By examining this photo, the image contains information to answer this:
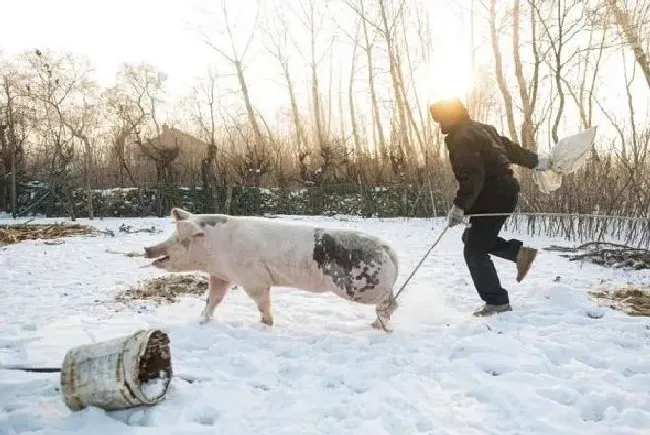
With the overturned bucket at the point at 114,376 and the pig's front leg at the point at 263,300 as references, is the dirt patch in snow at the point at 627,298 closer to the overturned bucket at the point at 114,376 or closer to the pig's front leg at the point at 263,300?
the pig's front leg at the point at 263,300

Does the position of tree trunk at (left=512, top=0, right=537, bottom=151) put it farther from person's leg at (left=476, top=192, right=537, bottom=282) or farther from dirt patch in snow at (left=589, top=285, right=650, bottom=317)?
person's leg at (left=476, top=192, right=537, bottom=282)

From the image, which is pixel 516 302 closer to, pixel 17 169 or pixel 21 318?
pixel 21 318

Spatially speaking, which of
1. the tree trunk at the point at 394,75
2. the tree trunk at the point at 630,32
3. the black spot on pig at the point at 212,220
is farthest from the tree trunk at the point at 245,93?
the black spot on pig at the point at 212,220

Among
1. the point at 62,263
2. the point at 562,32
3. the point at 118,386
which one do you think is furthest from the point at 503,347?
the point at 562,32

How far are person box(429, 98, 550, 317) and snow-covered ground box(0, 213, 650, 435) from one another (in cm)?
40

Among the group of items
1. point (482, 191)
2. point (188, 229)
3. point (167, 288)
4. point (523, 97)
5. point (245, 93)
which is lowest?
point (167, 288)

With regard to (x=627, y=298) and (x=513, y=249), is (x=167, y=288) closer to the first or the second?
(x=513, y=249)

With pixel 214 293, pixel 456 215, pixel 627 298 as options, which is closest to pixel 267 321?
pixel 214 293

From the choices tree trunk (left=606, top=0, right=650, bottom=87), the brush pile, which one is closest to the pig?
the brush pile

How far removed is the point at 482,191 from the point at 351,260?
Result: 1381mm

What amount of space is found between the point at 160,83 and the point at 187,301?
2961 cm

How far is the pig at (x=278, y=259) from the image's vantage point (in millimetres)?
4117

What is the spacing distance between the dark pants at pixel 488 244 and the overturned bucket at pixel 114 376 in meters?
2.86

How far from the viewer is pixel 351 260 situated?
4105 mm
